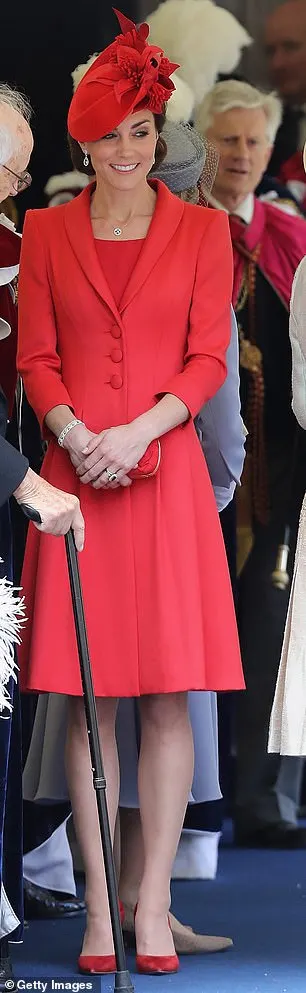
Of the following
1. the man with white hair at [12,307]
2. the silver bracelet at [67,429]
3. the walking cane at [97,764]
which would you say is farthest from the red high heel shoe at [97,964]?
the silver bracelet at [67,429]

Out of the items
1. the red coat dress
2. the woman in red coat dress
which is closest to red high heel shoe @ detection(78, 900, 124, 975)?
the woman in red coat dress

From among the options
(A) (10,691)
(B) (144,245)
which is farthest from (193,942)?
(B) (144,245)

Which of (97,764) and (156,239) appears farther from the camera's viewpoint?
(156,239)

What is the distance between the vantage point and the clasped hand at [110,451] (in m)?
3.74

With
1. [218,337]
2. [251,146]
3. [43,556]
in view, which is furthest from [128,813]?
[251,146]

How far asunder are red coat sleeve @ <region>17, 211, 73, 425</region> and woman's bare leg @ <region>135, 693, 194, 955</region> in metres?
0.68

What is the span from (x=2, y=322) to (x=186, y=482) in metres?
0.51

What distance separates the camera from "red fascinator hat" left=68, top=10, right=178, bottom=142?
12.5ft

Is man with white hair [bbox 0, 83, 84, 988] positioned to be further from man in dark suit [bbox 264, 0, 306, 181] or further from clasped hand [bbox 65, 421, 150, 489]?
man in dark suit [bbox 264, 0, 306, 181]

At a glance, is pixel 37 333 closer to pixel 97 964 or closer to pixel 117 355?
pixel 117 355

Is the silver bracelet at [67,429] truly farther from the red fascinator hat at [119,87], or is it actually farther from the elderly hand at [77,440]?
the red fascinator hat at [119,87]

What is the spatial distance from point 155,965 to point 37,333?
1348 mm

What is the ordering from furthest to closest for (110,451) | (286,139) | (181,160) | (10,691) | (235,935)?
(286,139), (181,160), (235,935), (110,451), (10,691)

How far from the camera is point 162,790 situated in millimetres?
3891
